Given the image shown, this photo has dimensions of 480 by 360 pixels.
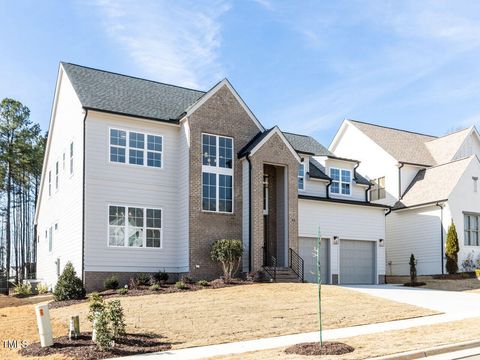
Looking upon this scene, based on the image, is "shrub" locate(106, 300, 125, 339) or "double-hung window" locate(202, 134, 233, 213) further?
"double-hung window" locate(202, 134, 233, 213)

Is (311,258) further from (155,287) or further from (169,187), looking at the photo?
(155,287)

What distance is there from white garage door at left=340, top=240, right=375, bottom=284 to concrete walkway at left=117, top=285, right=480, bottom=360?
6.72 meters

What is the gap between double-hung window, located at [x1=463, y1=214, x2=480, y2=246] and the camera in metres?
32.1

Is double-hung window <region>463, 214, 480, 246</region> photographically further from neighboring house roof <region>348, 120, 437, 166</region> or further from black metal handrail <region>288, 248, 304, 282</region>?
black metal handrail <region>288, 248, 304, 282</region>

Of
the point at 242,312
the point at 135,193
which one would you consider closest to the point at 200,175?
the point at 135,193

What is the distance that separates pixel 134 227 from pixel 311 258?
31.9ft

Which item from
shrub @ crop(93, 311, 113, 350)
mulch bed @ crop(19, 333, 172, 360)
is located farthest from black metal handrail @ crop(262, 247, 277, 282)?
shrub @ crop(93, 311, 113, 350)

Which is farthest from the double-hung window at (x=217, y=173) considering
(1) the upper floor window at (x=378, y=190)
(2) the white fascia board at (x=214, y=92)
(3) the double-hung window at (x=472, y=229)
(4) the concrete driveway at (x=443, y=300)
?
(3) the double-hung window at (x=472, y=229)

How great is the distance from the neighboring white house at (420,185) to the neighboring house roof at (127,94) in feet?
47.7

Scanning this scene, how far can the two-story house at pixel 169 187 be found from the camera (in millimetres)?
23281

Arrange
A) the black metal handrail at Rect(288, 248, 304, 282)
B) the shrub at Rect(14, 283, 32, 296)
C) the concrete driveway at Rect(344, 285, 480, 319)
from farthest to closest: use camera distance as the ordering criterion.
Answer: the shrub at Rect(14, 283, 32, 296) < the black metal handrail at Rect(288, 248, 304, 282) < the concrete driveway at Rect(344, 285, 480, 319)

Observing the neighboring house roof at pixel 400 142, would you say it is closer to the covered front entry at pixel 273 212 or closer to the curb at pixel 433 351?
the covered front entry at pixel 273 212

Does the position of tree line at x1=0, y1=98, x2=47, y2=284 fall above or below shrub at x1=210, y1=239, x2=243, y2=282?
above

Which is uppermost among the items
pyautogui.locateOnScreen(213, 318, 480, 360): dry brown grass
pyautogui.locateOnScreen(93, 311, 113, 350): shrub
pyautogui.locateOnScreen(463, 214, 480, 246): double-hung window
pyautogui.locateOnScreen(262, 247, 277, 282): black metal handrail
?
pyautogui.locateOnScreen(463, 214, 480, 246): double-hung window
